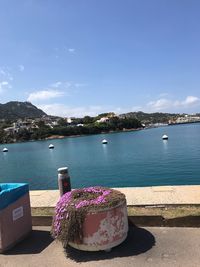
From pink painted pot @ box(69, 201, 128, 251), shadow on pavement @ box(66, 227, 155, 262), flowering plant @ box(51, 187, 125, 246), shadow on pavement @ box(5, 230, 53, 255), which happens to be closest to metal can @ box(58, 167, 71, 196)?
shadow on pavement @ box(5, 230, 53, 255)

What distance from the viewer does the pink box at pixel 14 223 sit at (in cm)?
539

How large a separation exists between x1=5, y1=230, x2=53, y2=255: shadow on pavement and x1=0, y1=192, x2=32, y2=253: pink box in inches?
3.7

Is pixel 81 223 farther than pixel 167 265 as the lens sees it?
Yes

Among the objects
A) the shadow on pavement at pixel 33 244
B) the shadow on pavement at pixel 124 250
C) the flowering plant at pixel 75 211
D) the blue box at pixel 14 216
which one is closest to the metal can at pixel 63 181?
the blue box at pixel 14 216

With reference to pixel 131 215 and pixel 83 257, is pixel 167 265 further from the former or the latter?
pixel 131 215

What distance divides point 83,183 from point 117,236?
23.7 m

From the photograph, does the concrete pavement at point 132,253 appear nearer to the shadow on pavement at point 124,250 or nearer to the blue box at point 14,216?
the shadow on pavement at point 124,250

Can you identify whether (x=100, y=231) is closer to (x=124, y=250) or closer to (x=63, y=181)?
(x=124, y=250)

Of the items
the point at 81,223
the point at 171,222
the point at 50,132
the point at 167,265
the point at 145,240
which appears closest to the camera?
the point at 167,265

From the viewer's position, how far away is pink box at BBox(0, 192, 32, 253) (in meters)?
5.39

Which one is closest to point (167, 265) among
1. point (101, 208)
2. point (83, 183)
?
point (101, 208)

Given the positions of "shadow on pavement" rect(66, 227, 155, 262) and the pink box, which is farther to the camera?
the pink box

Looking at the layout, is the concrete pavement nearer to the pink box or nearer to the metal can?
the pink box

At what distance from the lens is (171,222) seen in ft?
19.4
